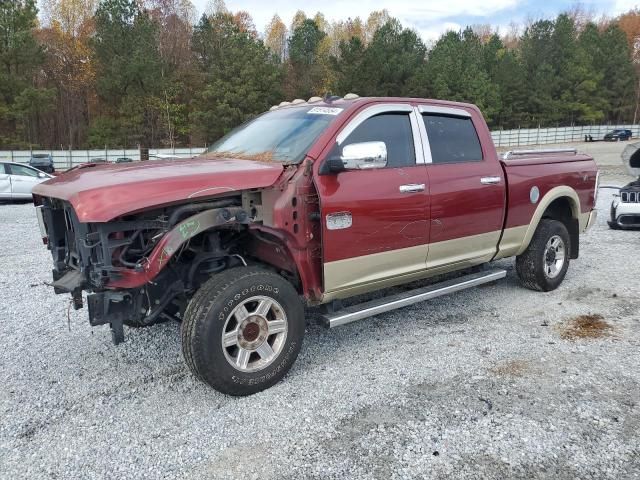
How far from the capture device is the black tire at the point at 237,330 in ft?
10.7

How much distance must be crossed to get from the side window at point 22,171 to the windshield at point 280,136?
13343 millimetres

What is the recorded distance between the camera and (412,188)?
13.8ft

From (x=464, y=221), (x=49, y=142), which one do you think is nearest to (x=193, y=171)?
(x=464, y=221)

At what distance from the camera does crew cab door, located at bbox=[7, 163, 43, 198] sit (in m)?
15.5

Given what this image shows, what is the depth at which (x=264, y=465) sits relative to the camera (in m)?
2.81

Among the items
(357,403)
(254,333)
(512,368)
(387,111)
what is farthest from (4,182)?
(512,368)

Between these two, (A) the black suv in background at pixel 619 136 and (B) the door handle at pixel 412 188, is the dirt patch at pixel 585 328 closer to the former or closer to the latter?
(B) the door handle at pixel 412 188

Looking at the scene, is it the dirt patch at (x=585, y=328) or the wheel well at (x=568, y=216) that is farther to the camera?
the wheel well at (x=568, y=216)

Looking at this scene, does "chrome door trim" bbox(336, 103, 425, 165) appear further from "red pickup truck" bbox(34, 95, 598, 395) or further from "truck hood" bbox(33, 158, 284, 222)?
"truck hood" bbox(33, 158, 284, 222)

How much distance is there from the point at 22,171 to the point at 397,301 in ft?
49.6

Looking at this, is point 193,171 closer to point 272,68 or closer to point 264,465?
point 264,465

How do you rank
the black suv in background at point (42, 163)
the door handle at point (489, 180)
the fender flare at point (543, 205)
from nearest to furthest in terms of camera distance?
1. the door handle at point (489, 180)
2. the fender flare at point (543, 205)
3. the black suv in background at point (42, 163)

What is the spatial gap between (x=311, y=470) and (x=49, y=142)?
56.0m

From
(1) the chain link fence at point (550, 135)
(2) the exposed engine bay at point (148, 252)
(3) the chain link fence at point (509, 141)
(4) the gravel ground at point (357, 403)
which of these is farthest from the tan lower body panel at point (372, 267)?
(1) the chain link fence at point (550, 135)
